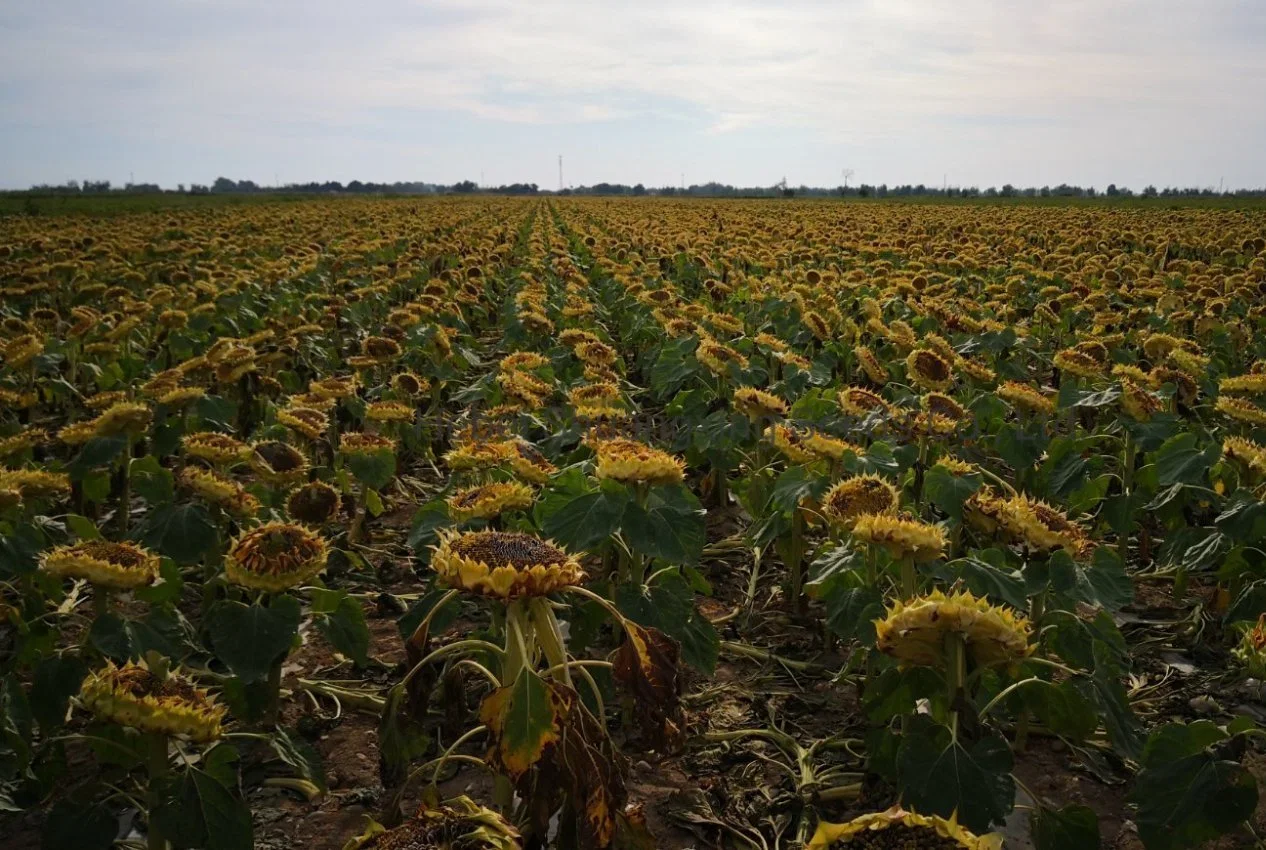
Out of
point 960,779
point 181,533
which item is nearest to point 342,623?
point 181,533

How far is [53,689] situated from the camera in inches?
96.7

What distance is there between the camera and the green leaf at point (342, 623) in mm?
2832

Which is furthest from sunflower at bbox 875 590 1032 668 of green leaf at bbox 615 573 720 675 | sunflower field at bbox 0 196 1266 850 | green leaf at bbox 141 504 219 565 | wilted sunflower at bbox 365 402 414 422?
wilted sunflower at bbox 365 402 414 422

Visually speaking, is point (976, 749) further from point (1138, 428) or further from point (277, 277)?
point (277, 277)

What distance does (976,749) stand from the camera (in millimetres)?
2043

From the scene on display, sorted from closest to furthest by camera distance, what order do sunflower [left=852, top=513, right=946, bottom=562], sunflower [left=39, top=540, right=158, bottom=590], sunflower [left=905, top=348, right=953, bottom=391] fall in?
1. sunflower [left=852, top=513, right=946, bottom=562]
2. sunflower [left=39, top=540, right=158, bottom=590]
3. sunflower [left=905, top=348, right=953, bottom=391]

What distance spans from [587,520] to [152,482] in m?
1.96

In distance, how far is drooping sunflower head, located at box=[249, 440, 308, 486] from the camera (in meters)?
3.90

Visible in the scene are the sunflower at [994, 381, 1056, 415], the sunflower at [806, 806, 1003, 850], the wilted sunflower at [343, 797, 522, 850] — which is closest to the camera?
the sunflower at [806, 806, 1003, 850]

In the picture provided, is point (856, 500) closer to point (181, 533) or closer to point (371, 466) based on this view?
point (181, 533)

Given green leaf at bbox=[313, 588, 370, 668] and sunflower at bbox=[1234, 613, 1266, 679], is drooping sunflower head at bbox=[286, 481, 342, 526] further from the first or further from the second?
Answer: sunflower at bbox=[1234, 613, 1266, 679]

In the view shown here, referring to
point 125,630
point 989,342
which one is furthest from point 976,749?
point 989,342

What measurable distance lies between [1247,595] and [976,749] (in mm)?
1741

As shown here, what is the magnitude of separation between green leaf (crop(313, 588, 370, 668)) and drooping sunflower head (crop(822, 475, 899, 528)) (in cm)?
143
